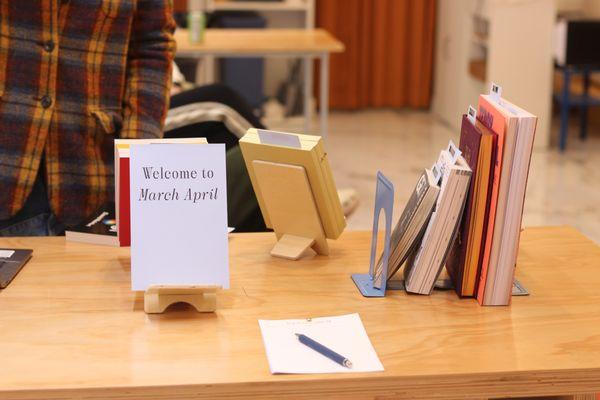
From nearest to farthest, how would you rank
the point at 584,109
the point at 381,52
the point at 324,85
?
the point at 324,85, the point at 584,109, the point at 381,52

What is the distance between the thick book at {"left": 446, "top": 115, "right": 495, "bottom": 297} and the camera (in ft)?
4.53

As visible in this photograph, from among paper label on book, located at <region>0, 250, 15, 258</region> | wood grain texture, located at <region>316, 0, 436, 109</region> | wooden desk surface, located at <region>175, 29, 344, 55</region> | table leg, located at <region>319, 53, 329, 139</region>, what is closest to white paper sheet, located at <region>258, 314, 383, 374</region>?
paper label on book, located at <region>0, 250, 15, 258</region>

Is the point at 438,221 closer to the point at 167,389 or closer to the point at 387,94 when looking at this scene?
the point at 167,389

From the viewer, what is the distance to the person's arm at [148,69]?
1.95 m

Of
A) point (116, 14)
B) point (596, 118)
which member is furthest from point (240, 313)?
point (596, 118)

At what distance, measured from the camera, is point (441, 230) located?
4.65ft

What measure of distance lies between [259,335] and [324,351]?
0.34ft

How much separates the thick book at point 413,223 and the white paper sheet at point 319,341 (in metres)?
0.15

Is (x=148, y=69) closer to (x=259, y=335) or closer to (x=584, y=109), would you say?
(x=259, y=335)

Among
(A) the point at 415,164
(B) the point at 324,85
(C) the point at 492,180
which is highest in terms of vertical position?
(C) the point at 492,180

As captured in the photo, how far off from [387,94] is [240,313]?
17.3ft

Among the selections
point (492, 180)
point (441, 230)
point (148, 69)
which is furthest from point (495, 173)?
point (148, 69)

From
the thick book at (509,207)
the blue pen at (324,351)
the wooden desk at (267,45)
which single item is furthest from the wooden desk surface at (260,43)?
the blue pen at (324,351)

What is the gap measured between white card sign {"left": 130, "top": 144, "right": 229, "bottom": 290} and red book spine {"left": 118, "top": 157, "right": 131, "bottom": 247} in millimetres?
128
